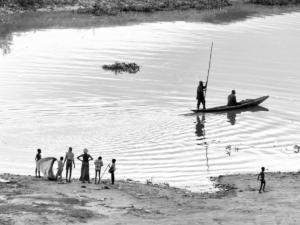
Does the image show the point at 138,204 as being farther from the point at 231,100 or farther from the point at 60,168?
the point at 231,100

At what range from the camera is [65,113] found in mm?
36781

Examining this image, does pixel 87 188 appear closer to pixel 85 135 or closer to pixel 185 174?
pixel 185 174

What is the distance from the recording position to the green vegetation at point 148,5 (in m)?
68.0

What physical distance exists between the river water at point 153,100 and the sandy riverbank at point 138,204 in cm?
223

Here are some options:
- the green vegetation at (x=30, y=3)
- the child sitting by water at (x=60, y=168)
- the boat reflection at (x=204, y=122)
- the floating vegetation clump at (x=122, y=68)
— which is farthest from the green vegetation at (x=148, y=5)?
the child sitting by water at (x=60, y=168)

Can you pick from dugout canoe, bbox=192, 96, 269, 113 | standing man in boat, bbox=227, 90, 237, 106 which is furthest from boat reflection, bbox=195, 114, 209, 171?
standing man in boat, bbox=227, 90, 237, 106

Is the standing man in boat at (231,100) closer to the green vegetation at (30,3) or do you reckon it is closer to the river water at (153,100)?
the river water at (153,100)

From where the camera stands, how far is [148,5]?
71000 millimetres

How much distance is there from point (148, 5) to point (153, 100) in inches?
1256

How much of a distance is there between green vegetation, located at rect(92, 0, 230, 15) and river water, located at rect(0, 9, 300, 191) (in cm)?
683

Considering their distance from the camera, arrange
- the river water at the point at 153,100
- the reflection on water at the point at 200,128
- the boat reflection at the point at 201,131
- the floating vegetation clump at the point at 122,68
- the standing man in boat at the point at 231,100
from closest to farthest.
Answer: the river water at the point at 153,100, the boat reflection at the point at 201,131, the reflection on water at the point at 200,128, the standing man in boat at the point at 231,100, the floating vegetation clump at the point at 122,68

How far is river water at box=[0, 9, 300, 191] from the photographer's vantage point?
31203 millimetres

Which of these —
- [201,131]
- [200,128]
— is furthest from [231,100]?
[201,131]

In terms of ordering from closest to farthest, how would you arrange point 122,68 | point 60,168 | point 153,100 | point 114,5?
point 60,168 → point 153,100 → point 122,68 → point 114,5
